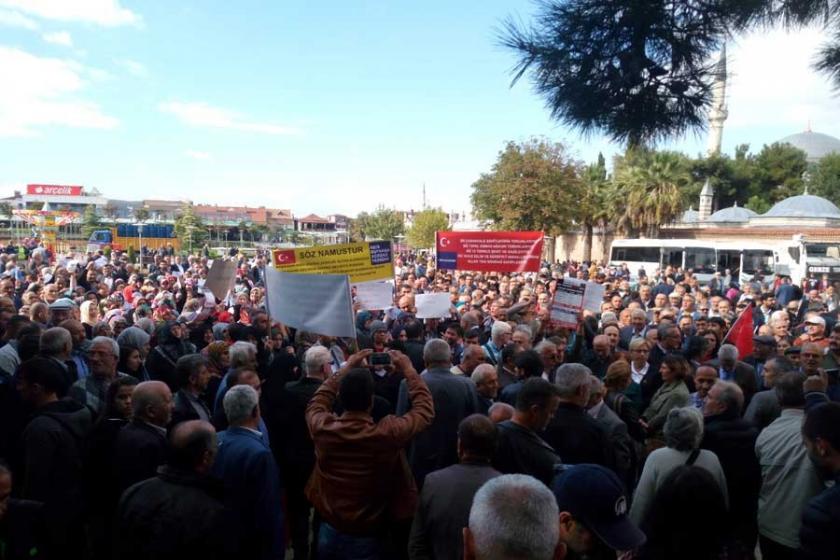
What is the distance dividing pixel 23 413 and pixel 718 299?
10.9 metres

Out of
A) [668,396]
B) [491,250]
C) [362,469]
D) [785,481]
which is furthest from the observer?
[491,250]

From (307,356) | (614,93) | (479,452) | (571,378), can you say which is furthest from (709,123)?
(307,356)

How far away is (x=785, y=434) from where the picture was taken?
12.3 ft

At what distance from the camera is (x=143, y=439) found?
134 inches

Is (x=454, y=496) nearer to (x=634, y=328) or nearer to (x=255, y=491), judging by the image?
(x=255, y=491)

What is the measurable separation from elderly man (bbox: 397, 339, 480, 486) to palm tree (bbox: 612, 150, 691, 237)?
3725 centimetres

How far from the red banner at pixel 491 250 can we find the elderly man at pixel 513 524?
863 cm

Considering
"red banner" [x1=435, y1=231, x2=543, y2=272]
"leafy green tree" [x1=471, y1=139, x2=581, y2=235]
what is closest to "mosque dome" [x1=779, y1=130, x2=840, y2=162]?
"leafy green tree" [x1=471, y1=139, x2=581, y2=235]

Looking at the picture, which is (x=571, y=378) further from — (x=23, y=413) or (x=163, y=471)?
(x=23, y=413)

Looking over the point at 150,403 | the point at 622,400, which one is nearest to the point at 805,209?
the point at 622,400

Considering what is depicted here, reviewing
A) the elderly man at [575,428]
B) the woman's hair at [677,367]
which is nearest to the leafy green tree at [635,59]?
the elderly man at [575,428]

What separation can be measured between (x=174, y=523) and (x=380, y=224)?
67455 mm

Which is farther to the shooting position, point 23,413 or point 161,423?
point 23,413

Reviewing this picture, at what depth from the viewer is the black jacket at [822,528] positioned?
250cm
